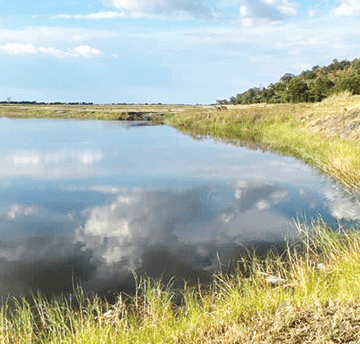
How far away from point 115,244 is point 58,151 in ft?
65.1

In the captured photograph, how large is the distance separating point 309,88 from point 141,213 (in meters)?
56.4

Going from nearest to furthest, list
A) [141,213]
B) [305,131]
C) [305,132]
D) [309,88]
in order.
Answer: [141,213] → [305,132] → [305,131] → [309,88]

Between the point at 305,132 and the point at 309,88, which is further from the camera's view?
the point at 309,88

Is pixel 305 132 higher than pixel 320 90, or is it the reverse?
pixel 320 90

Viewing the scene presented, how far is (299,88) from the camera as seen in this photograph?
6272 centimetres

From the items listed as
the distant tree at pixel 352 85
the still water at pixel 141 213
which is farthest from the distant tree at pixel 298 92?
the still water at pixel 141 213

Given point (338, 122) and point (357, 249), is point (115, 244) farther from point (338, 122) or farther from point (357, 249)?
point (338, 122)

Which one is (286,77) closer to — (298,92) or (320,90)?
(298,92)

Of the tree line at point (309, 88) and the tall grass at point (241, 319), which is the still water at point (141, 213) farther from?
the tree line at point (309, 88)

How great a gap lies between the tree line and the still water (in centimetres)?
3286

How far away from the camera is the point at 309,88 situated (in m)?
64.2

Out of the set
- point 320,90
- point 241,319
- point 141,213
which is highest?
point 320,90

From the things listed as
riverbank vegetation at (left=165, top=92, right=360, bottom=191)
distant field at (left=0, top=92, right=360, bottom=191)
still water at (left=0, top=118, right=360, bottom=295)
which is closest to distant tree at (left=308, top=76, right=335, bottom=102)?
distant field at (left=0, top=92, right=360, bottom=191)

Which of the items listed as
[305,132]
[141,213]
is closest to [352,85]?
[305,132]
